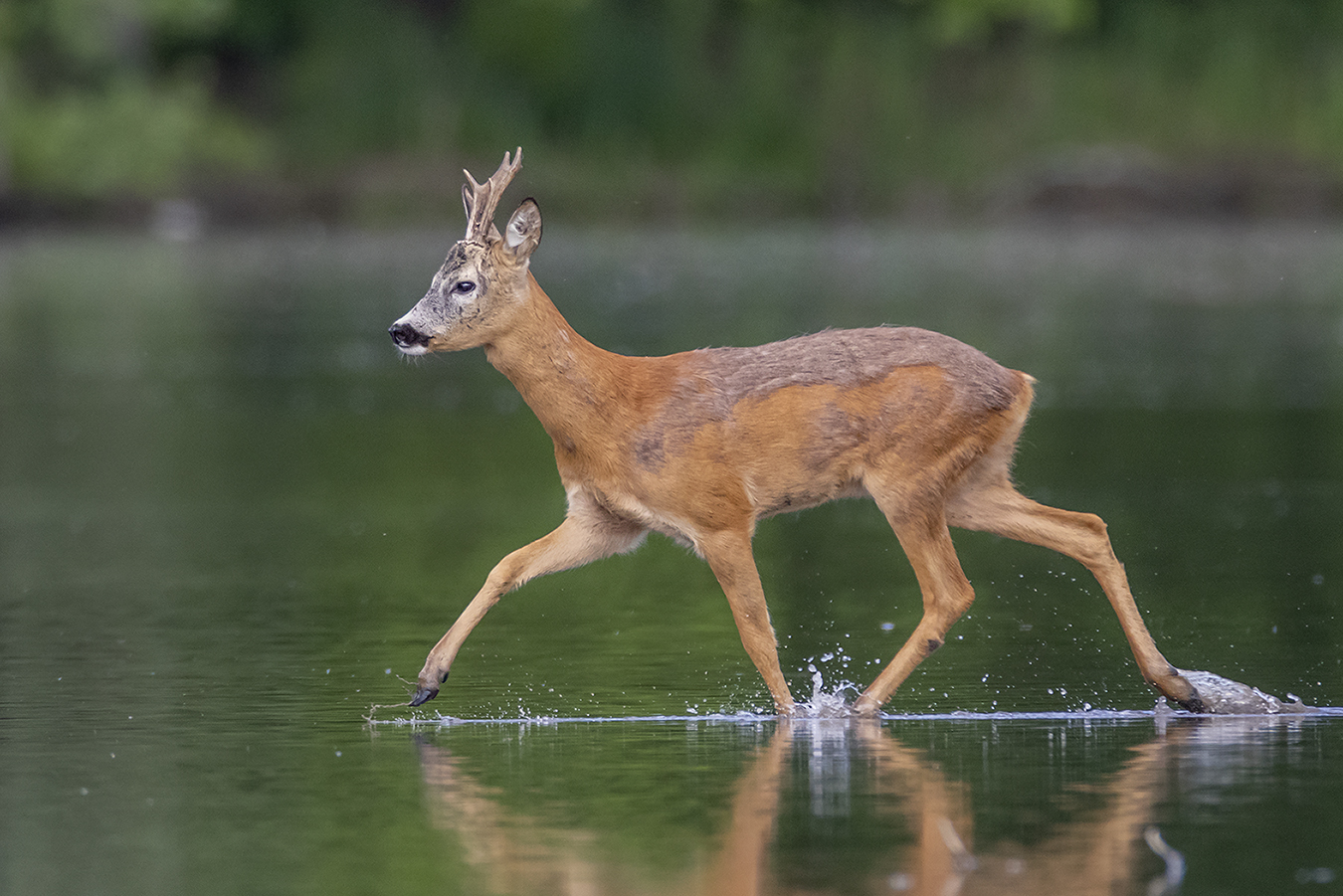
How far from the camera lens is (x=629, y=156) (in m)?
52.2

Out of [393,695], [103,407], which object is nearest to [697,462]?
[393,695]

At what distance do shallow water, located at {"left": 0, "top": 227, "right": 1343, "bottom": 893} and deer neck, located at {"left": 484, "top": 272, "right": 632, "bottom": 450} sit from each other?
3.39 ft

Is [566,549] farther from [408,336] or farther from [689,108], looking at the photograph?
[689,108]

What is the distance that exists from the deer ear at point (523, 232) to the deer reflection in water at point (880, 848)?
76.1 inches

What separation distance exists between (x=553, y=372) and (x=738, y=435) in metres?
0.74

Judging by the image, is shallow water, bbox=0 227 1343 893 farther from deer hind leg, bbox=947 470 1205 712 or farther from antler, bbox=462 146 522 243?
antler, bbox=462 146 522 243

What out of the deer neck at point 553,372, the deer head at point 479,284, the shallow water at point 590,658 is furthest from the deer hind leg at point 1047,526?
the deer head at point 479,284

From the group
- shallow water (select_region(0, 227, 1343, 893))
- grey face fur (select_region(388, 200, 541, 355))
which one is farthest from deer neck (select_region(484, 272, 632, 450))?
shallow water (select_region(0, 227, 1343, 893))

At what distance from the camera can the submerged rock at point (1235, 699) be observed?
9.40 meters

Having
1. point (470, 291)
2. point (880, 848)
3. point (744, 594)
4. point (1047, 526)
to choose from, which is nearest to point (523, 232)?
point (470, 291)

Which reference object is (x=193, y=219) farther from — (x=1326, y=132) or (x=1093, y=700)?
(x=1093, y=700)

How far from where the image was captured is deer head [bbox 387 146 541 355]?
9656 mm

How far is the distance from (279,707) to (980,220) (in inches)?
1635

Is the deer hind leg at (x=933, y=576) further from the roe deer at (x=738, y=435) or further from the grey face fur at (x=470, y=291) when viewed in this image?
the grey face fur at (x=470, y=291)
